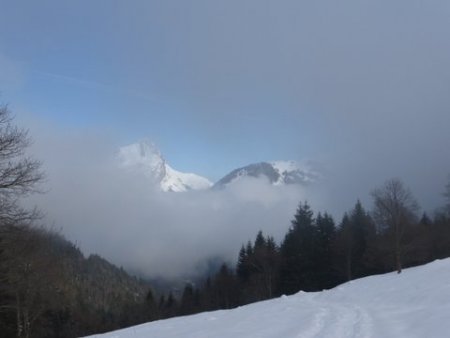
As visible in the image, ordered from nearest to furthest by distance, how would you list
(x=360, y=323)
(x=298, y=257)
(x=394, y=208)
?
(x=360, y=323) → (x=394, y=208) → (x=298, y=257)

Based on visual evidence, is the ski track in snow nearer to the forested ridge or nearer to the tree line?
the forested ridge

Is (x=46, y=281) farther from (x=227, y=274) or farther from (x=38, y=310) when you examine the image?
(x=227, y=274)

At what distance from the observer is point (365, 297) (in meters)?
30.5

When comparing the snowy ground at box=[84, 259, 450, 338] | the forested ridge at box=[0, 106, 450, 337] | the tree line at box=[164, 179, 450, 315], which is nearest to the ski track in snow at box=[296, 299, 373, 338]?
the snowy ground at box=[84, 259, 450, 338]

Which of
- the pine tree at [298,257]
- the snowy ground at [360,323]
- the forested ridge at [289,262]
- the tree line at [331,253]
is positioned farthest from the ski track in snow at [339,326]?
the pine tree at [298,257]

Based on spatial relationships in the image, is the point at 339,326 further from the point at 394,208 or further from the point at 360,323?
the point at 394,208

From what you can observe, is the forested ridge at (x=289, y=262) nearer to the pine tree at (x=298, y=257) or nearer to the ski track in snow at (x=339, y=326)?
the pine tree at (x=298, y=257)

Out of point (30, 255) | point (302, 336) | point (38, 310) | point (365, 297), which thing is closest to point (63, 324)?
point (38, 310)

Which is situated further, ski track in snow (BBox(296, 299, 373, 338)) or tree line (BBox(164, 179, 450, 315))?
tree line (BBox(164, 179, 450, 315))

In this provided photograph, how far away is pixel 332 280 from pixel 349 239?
6614mm

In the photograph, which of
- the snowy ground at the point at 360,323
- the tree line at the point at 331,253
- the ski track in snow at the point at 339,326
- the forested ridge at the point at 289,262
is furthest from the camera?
the tree line at the point at 331,253

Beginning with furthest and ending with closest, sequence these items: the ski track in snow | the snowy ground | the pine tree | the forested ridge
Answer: the pine tree → the forested ridge → the snowy ground → the ski track in snow

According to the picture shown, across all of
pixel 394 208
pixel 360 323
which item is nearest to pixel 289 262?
pixel 394 208

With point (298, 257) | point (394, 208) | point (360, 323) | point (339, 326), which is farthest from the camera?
point (298, 257)
